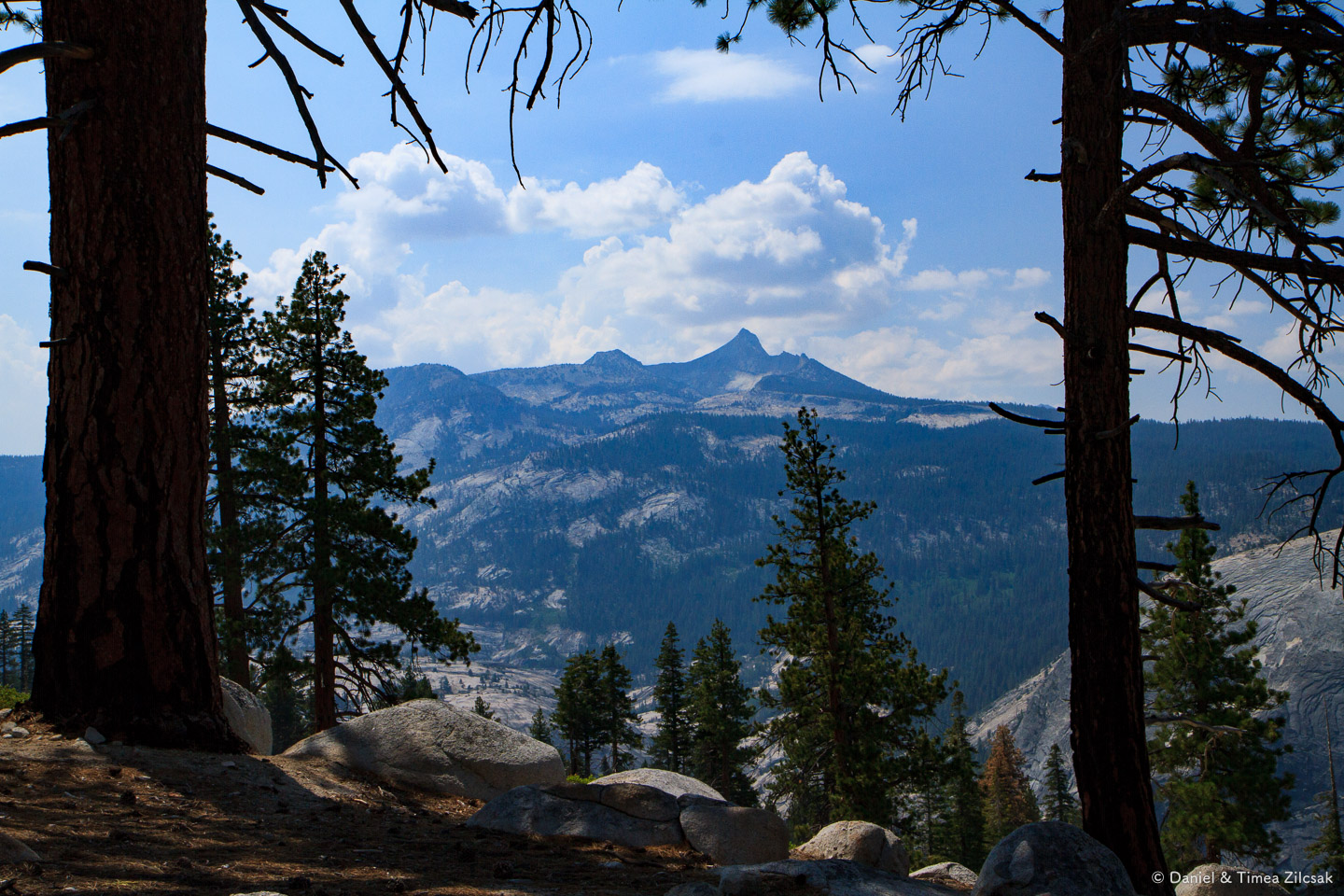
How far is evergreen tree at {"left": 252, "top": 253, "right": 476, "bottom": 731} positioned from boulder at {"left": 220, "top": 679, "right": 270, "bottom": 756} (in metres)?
7.92

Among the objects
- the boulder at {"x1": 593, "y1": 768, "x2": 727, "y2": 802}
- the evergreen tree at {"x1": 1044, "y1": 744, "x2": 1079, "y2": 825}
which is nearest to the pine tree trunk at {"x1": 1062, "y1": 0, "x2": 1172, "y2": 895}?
the boulder at {"x1": 593, "y1": 768, "x2": 727, "y2": 802}

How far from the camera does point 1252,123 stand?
634 cm

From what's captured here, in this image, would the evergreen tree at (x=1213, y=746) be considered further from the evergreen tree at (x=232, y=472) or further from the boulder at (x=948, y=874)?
the evergreen tree at (x=232, y=472)

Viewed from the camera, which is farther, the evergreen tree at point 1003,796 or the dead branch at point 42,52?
the evergreen tree at point 1003,796

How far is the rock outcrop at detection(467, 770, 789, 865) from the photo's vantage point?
5.34 meters

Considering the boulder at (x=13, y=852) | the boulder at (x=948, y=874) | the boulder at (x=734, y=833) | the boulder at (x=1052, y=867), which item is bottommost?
the boulder at (x=948, y=874)

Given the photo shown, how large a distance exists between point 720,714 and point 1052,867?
3313 centimetres

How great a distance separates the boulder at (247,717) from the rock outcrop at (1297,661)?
10799 centimetres

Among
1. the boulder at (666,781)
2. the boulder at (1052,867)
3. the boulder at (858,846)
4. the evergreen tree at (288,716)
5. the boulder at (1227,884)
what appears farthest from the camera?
the evergreen tree at (288,716)

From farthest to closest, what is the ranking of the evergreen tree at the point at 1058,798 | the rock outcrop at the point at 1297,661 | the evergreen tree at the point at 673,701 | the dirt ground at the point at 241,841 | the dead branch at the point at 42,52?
the rock outcrop at the point at 1297,661 → the evergreen tree at the point at 1058,798 → the evergreen tree at the point at 673,701 → the dead branch at the point at 42,52 → the dirt ground at the point at 241,841

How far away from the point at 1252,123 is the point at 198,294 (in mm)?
7548

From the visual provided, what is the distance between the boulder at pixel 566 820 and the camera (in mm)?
5281

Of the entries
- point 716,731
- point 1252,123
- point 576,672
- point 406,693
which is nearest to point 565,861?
point 1252,123

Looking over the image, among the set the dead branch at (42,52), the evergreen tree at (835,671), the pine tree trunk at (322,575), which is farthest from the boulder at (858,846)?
the pine tree trunk at (322,575)
